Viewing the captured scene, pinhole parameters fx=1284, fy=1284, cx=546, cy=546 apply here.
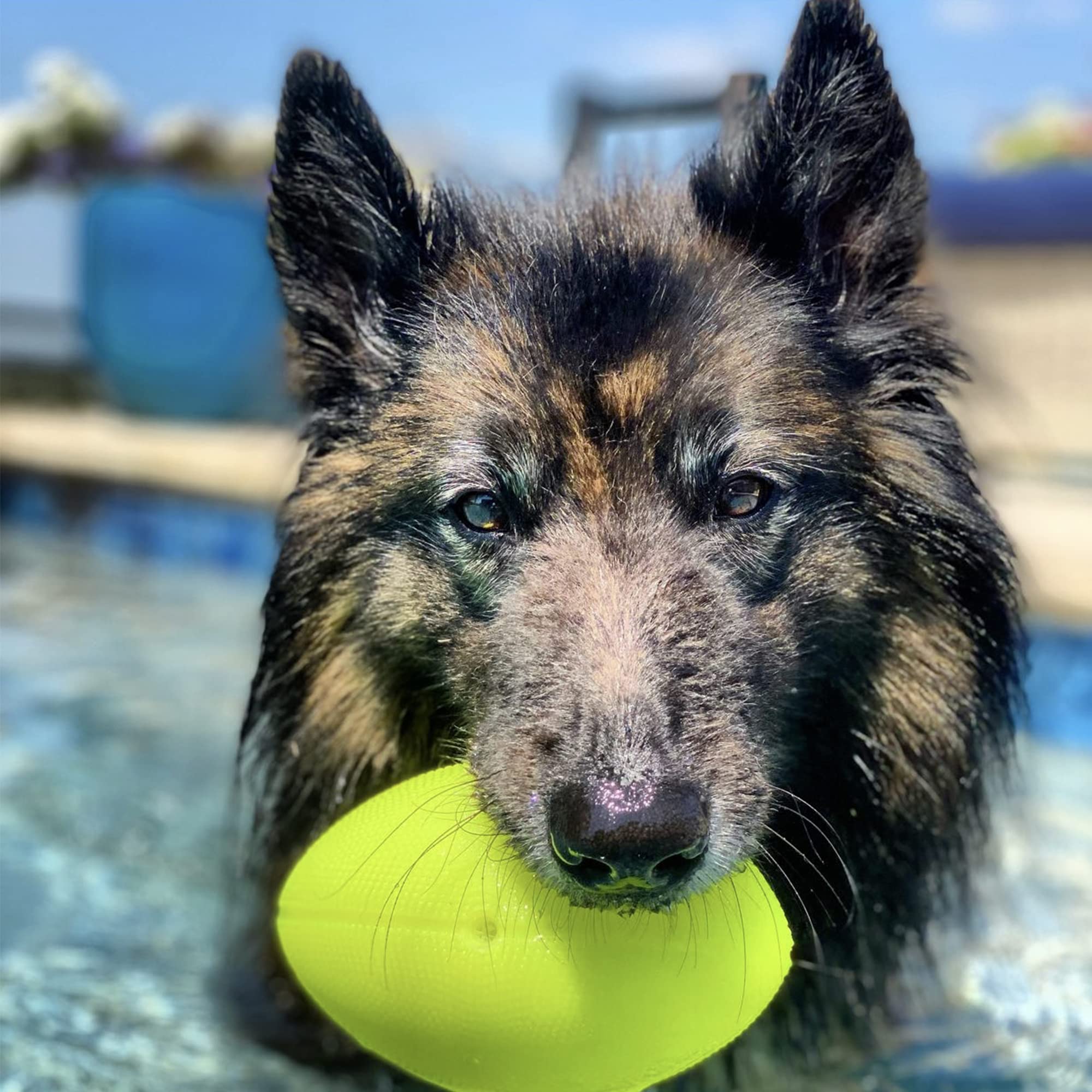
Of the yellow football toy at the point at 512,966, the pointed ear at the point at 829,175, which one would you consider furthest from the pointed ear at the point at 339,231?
the yellow football toy at the point at 512,966

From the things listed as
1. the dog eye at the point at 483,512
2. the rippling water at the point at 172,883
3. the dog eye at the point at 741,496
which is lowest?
the rippling water at the point at 172,883

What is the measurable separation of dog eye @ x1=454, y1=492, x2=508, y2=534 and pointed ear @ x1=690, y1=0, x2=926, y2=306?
0.68 metres

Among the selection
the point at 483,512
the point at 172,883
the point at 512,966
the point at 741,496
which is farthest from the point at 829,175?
the point at 172,883

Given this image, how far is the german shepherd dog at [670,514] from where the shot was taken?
1.92 metres

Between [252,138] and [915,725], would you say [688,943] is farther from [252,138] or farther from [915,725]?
[252,138]

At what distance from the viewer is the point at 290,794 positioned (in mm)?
2568

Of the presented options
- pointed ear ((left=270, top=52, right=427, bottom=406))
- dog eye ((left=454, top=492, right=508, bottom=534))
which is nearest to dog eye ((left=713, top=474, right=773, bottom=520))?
dog eye ((left=454, top=492, right=508, bottom=534))

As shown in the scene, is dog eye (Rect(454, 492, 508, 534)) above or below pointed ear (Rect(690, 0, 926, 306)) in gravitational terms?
below

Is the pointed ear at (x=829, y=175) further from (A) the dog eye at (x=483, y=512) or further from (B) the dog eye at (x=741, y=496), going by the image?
(A) the dog eye at (x=483, y=512)

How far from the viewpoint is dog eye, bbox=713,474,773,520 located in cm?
204

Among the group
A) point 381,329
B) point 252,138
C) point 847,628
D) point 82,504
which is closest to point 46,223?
point 252,138

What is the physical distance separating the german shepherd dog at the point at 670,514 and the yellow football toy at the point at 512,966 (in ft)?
0.31

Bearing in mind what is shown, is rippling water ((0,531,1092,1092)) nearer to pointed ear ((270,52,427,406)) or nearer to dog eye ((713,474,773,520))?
dog eye ((713,474,773,520))

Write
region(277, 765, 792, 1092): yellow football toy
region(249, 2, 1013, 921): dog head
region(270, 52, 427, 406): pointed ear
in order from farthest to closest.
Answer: region(270, 52, 427, 406): pointed ear → region(249, 2, 1013, 921): dog head → region(277, 765, 792, 1092): yellow football toy
